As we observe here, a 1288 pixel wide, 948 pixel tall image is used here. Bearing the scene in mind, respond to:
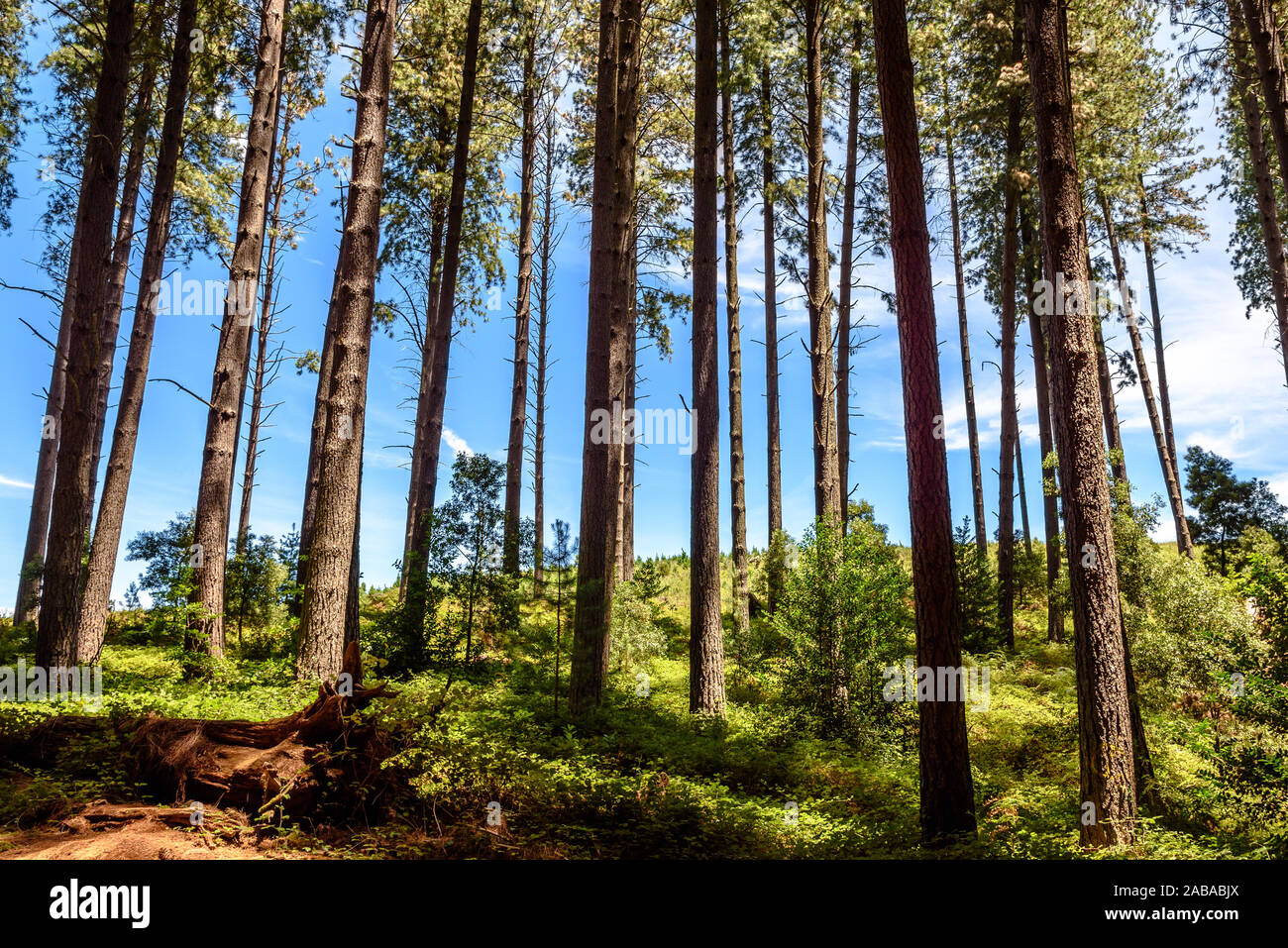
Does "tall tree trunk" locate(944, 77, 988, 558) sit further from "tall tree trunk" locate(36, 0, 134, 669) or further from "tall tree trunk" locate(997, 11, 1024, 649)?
"tall tree trunk" locate(36, 0, 134, 669)

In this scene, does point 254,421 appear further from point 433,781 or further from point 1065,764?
point 1065,764

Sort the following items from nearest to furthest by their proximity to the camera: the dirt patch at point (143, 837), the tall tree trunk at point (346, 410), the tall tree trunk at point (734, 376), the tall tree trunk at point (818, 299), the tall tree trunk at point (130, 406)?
1. the dirt patch at point (143, 837)
2. the tall tree trunk at point (346, 410)
3. the tall tree trunk at point (130, 406)
4. the tall tree trunk at point (818, 299)
5. the tall tree trunk at point (734, 376)

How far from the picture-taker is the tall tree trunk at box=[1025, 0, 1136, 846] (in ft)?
18.4

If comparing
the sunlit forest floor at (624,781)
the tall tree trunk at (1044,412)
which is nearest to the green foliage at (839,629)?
the sunlit forest floor at (624,781)

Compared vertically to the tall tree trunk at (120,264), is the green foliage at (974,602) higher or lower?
lower

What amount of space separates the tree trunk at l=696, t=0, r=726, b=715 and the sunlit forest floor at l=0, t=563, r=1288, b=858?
75 centimetres

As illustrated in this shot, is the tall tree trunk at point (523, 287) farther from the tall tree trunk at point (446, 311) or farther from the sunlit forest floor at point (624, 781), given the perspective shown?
the sunlit forest floor at point (624, 781)

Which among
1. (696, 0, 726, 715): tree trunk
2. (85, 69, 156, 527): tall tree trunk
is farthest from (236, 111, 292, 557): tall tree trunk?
(696, 0, 726, 715): tree trunk

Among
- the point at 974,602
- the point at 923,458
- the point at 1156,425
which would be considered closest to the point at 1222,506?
the point at 1156,425

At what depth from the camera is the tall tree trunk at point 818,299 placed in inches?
491

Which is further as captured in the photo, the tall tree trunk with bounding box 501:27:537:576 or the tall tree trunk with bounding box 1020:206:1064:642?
the tall tree trunk with bounding box 501:27:537:576

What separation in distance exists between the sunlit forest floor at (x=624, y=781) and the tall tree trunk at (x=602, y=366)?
2.85ft

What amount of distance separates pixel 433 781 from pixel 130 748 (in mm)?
2488
